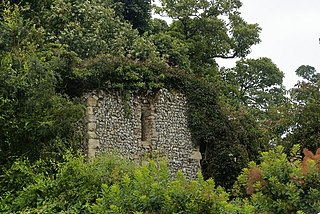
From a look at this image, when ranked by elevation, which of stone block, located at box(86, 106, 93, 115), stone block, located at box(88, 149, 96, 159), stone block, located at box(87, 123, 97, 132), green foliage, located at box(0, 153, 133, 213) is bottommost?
green foliage, located at box(0, 153, 133, 213)

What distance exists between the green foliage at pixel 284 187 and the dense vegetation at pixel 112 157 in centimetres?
2

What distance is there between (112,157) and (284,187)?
17.3 feet

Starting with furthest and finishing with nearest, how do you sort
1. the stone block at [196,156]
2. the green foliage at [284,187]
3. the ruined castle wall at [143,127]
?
the stone block at [196,156] < the ruined castle wall at [143,127] < the green foliage at [284,187]

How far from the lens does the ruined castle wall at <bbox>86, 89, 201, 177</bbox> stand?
1598 centimetres

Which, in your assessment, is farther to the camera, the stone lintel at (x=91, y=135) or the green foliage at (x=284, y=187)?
the stone lintel at (x=91, y=135)

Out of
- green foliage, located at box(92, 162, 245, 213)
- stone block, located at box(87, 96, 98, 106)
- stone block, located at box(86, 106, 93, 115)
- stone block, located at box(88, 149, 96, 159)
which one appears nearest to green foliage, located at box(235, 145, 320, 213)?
green foliage, located at box(92, 162, 245, 213)

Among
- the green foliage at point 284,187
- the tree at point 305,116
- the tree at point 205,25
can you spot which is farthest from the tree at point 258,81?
the green foliage at point 284,187

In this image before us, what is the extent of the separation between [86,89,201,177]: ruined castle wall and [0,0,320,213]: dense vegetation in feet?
1.10

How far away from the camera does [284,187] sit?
8773mm

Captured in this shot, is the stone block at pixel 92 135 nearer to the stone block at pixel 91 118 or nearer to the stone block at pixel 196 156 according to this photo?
the stone block at pixel 91 118

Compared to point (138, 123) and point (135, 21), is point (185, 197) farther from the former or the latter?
point (135, 21)

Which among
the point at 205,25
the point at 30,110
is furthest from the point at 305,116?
the point at 205,25

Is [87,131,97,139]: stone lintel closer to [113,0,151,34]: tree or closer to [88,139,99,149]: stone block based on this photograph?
[88,139,99,149]: stone block

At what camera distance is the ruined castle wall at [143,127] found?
16.0 metres
